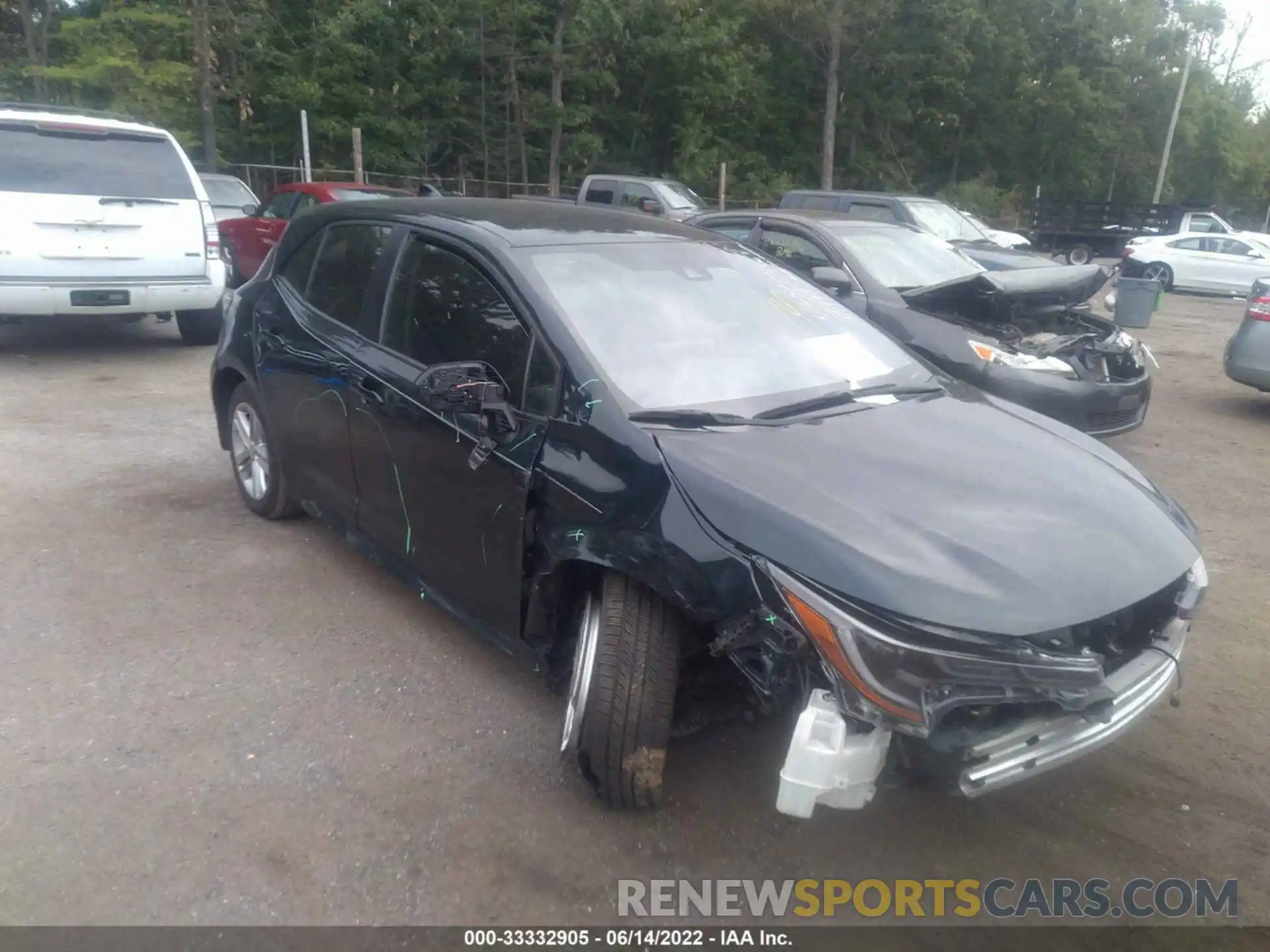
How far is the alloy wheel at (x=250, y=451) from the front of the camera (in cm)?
519

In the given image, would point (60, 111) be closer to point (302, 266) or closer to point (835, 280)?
point (302, 266)

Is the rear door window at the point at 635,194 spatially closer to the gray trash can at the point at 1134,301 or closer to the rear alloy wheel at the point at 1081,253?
the gray trash can at the point at 1134,301

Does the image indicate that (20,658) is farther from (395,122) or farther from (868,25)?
(868,25)

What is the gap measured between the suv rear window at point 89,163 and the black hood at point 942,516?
7.34 m

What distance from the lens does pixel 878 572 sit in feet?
8.41

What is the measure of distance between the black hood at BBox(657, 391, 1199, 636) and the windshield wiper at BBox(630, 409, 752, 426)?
61mm

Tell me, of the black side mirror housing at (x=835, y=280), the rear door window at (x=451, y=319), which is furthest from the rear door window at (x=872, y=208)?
the rear door window at (x=451, y=319)

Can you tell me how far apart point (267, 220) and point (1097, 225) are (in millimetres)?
26461

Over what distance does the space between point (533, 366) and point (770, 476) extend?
94 cm

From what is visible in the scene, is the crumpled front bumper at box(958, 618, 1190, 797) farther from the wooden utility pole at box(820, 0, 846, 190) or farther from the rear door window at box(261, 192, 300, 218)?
the wooden utility pole at box(820, 0, 846, 190)

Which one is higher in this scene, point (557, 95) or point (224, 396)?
point (557, 95)

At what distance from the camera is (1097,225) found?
102 ft

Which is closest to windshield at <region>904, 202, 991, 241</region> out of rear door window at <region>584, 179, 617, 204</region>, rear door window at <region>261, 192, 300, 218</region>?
rear door window at <region>584, 179, 617, 204</region>

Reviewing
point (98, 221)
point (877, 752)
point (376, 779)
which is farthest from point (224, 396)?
point (877, 752)
